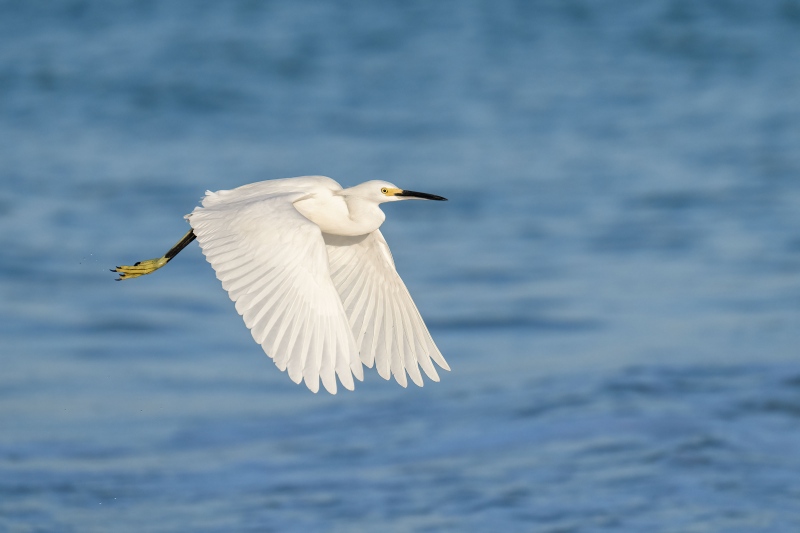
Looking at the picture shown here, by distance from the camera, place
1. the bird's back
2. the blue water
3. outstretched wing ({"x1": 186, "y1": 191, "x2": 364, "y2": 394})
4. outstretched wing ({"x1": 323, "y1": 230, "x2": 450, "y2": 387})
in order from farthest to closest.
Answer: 1. the blue water
2. outstretched wing ({"x1": 323, "y1": 230, "x2": 450, "y2": 387})
3. the bird's back
4. outstretched wing ({"x1": 186, "y1": 191, "x2": 364, "y2": 394})

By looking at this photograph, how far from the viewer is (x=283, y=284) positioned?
4.79 m

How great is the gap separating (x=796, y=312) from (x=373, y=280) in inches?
215

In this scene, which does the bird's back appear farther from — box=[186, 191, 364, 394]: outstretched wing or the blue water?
the blue water

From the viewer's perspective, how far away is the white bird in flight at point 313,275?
455 centimetres

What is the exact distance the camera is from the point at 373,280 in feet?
19.1

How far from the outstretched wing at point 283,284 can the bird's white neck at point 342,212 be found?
18 centimetres

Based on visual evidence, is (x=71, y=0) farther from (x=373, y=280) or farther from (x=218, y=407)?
(x=373, y=280)

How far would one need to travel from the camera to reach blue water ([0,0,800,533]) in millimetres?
8156

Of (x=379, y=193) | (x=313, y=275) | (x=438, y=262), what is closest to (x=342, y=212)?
(x=379, y=193)

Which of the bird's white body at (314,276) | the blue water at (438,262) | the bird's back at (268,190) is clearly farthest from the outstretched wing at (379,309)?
the blue water at (438,262)

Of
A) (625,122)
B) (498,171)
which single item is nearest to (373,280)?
(498,171)

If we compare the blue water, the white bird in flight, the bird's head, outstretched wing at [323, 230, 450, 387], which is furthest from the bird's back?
the blue water

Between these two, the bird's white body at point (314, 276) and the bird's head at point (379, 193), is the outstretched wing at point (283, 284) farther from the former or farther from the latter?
the bird's head at point (379, 193)

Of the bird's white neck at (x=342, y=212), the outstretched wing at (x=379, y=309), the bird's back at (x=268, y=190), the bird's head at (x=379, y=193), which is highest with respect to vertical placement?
the bird's back at (x=268, y=190)
